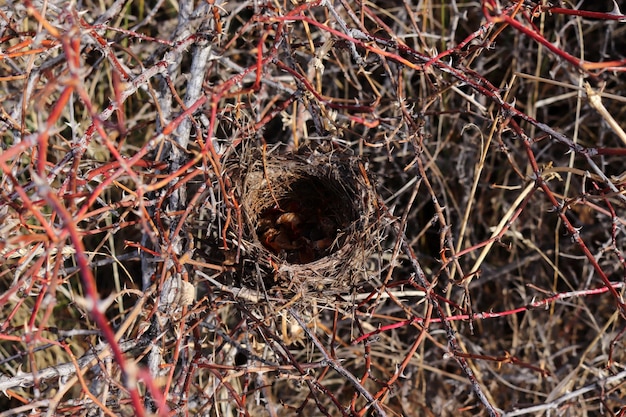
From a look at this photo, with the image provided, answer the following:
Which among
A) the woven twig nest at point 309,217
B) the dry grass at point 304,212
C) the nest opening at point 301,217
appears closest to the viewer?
the dry grass at point 304,212

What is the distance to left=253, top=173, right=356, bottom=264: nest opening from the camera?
7.68 feet

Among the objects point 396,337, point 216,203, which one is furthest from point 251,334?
point 396,337

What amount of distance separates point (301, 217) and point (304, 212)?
0.02 meters

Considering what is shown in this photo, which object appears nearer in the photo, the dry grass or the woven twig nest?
the dry grass

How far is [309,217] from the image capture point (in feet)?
8.21

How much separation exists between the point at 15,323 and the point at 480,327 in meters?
1.92

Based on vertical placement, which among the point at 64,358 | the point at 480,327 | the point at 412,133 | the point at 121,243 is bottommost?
the point at 480,327

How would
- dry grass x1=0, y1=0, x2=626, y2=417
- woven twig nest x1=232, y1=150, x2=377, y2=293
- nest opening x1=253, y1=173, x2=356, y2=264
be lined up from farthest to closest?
nest opening x1=253, y1=173, x2=356, y2=264 → woven twig nest x1=232, y1=150, x2=377, y2=293 → dry grass x1=0, y1=0, x2=626, y2=417

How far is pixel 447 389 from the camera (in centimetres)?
271

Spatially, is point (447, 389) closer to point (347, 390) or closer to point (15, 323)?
point (347, 390)

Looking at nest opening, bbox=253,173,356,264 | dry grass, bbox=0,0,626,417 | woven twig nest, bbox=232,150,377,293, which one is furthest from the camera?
nest opening, bbox=253,173,356,264

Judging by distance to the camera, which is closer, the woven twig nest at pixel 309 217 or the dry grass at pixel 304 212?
the dry grass at pixel 304 212

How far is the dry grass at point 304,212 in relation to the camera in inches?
69.7

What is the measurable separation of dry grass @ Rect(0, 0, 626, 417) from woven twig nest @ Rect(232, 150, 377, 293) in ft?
0.03
